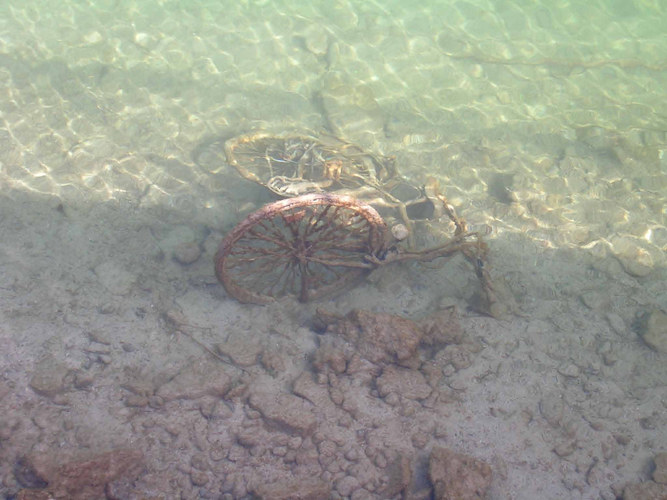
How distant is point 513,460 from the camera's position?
395cm

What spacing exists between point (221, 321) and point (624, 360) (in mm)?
4059

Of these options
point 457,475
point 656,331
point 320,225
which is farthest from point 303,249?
point 656,331

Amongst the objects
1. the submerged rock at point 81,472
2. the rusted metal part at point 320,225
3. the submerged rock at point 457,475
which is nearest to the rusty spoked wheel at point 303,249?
the rusted metal part at point 320,225

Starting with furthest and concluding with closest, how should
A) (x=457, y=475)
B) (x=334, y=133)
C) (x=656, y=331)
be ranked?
(x=334, y=133) < (x=656, y=331) < (x=457, y=475)

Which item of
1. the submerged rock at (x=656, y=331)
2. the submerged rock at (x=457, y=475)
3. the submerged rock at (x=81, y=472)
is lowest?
the submerged rock at (x=81, y=472)

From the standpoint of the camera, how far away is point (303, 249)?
14.4 ft

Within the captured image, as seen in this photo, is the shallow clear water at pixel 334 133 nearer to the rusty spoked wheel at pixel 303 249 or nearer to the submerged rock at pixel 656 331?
the submerged rock at pixel 656 331

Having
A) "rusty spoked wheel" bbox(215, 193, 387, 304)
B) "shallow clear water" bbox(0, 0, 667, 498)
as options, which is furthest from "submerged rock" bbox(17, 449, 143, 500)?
"rusty spoked wheel" bbox(215, 193, 387, 304)

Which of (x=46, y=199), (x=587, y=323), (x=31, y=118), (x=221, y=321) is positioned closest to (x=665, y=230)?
(x=587, y=323)

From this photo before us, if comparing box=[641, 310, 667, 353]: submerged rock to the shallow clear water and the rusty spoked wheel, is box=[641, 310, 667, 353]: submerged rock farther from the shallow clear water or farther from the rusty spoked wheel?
the rusty spoked wheel

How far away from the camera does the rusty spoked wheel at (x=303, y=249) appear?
3887 millimetres

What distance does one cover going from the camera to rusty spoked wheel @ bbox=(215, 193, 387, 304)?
3887 mm

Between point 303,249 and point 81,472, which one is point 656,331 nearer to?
point 303,249

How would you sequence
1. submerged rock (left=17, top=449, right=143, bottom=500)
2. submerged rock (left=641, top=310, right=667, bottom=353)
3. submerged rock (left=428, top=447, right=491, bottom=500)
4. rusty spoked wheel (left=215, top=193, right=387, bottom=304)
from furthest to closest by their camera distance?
submerged rock (left=641, top=310, right=667, bottom=353)
rusty spoked wheel (left=215, top=193, right=387, bottom=304)
submerged rock (left=428, top=447, right=491, bottom=500)
submerged rock (left=17, top=449, right=143, bottom=500)
